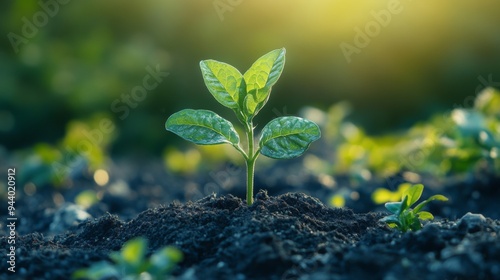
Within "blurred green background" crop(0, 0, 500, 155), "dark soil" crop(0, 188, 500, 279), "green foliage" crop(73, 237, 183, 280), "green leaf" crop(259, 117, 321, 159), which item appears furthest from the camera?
"blurred green background" crop(0, 0, 500, 155)

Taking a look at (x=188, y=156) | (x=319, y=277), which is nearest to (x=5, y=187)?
(x=188, y=156)

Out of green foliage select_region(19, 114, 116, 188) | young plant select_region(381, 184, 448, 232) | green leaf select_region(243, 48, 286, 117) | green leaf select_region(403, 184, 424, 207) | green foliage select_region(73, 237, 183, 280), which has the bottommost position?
green foliage select_region(73, 237, 183, 280)

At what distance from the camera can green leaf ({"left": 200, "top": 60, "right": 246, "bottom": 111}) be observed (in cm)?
192

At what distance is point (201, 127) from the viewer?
1.92 metres

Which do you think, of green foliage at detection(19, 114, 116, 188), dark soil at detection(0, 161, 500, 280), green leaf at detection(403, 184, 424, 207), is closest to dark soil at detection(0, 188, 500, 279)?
dark soil at detection(0, 161, 500, 280)

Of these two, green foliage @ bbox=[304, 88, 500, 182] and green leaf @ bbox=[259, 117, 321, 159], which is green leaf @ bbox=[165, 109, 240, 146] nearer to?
green leaf @ bbox=[259, 117, 321, 159]

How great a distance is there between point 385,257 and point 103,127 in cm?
391

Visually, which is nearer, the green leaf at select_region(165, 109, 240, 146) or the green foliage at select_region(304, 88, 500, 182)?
the green leaf at select_region(165, 109, 240, 146)

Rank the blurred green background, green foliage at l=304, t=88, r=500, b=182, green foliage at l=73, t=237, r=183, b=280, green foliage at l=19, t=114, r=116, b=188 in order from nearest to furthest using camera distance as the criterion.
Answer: green foliage at l=73, t=237, r=183, b=280 → green foliage at l=304, t=88, r=500, b=182 → green foliage at l=19, t=114, r=116, b=188 → the blurred green background

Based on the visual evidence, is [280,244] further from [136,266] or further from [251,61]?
[251,61]

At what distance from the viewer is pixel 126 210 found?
3.27m

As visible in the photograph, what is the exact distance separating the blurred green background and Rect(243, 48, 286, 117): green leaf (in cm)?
439

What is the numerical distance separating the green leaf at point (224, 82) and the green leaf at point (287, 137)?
0.12 m

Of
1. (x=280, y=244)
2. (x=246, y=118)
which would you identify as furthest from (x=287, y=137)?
(x=280, y=244)
